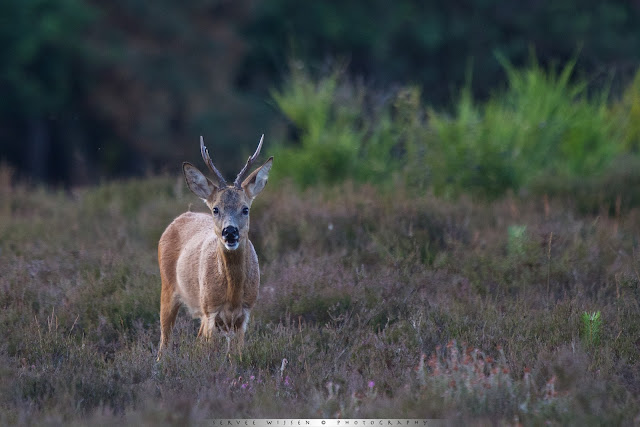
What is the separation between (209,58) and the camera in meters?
24.5

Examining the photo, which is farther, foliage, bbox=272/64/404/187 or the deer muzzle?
foliage, bbox=272/64/404/187

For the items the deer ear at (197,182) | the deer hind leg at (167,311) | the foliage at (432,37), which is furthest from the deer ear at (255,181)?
the foliage at (432,37)

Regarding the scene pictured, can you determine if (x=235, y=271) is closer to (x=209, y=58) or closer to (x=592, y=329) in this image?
(x=592, y=329)

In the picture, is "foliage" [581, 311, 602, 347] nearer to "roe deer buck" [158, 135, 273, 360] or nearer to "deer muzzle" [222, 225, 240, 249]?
"roe deer buck" [158, 135, 273, 360]

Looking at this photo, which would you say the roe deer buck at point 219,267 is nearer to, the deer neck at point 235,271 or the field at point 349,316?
the deer neck at point 235,271

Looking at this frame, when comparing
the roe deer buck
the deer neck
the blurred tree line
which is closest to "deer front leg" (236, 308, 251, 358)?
the roe deer buck

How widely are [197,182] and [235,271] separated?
0.84m

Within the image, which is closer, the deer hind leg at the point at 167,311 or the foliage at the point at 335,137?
the deer hind leg at the point at 167,311

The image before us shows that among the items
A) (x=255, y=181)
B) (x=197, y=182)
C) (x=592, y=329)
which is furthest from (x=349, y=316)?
(x=592, y=329)

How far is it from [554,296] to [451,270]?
1063 millimetres

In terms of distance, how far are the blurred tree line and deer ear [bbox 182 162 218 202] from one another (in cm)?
1151

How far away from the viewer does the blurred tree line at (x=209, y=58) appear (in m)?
22.1

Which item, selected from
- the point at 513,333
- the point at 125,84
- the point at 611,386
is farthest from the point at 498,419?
the point at 125,84

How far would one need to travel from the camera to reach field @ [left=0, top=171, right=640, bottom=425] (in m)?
5.75
